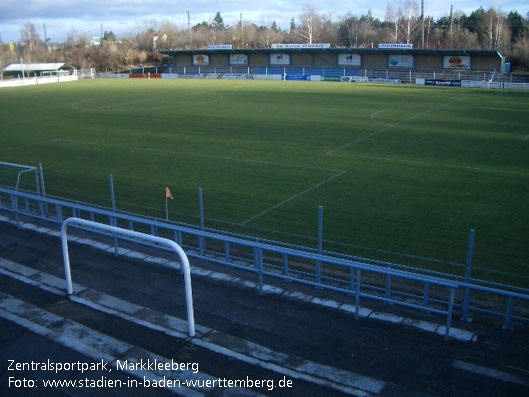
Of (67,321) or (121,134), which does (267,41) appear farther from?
(67,321)

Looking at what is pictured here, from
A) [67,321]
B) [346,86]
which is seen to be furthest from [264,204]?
[346,86]

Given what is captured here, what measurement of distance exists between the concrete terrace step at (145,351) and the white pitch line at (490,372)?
1.21 m

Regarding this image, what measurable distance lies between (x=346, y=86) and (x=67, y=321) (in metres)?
55.8

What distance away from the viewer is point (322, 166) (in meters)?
22.4

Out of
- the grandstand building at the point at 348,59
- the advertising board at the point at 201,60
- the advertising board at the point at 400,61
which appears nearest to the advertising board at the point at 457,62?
the grandstand building at the point at 348,59

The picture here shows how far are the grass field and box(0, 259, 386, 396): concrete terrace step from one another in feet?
13.1

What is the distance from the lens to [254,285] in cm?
958

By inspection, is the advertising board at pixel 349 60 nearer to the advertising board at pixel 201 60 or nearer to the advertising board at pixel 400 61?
the advertising board at pixel 400 61

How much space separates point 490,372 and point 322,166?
15.9 metres

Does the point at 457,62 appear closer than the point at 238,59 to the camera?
Yes

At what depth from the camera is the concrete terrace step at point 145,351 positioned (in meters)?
6.77

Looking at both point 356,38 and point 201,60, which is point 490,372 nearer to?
point 201,60

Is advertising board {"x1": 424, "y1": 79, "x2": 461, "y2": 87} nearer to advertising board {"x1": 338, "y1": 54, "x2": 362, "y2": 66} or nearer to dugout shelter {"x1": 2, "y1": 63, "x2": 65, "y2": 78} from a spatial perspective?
advertising board {"x1": 338, "y1": 54, "x2": 362, "y2": 66}

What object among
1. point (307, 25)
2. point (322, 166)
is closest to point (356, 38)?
point (307, 25)
